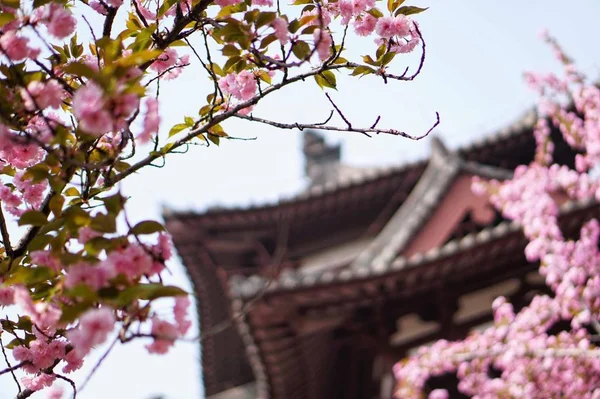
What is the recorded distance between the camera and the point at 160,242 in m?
1.70

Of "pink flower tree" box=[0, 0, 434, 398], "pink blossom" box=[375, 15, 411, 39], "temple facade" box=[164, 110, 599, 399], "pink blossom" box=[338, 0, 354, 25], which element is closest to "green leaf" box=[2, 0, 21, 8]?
"pink flower tree" box=[0, 0, 434, 398]

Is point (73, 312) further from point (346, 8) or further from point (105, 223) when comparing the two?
point (346, 8)

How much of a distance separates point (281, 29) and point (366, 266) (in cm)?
475

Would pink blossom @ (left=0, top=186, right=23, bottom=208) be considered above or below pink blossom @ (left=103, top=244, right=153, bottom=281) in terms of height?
above

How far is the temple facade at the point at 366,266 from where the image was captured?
596 centimetres

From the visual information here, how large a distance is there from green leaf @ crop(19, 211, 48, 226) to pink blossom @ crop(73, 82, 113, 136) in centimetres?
42

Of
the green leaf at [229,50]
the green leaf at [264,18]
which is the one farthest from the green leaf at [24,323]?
the green leaf at [264,18]

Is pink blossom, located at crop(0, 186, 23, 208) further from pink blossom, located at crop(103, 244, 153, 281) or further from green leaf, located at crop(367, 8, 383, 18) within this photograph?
green leaf, located at crop(367, 8, 383, 18)

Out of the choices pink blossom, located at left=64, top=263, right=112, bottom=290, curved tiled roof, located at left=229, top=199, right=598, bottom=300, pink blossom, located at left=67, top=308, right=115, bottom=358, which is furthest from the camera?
curved tiled roof, located at left=229, top=199, right=598, bottom=300

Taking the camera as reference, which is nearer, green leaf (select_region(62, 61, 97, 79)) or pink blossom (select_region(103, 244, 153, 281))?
green leaf (select_region(62, 61, 97, 79))

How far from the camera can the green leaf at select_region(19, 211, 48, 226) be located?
175 centimetres

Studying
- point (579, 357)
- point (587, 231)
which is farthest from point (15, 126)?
point (587, 231)

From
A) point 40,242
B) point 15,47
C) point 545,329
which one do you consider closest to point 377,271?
point 545,329

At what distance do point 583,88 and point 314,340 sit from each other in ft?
13.2
